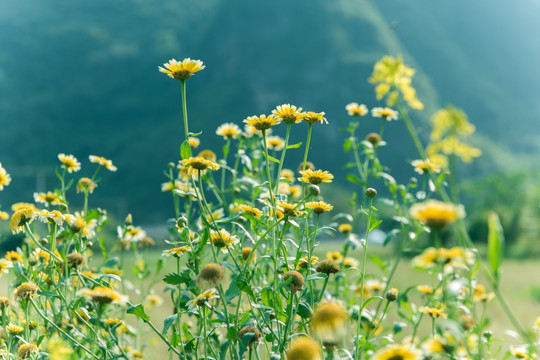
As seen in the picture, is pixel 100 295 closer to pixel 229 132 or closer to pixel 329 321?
pixel 329 321

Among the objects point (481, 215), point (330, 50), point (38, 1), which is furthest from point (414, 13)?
point (481, 215)

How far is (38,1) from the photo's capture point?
61.9m

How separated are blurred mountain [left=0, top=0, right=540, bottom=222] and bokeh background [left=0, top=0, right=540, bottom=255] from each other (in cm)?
16

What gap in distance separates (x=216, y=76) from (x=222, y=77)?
1531 millimetres

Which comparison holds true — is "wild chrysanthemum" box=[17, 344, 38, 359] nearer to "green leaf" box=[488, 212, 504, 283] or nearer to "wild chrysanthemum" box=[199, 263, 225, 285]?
"wild chrysanthemum" box=[199, 263, 225, 285]

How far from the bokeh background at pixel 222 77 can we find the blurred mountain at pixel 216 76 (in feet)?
0.51

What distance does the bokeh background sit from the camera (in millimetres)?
38719

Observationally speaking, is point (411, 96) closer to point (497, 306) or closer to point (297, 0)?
point (497, 306)

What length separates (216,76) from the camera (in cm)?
5181

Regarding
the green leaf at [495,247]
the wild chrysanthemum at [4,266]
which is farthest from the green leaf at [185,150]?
the wild chrysanthemum at [4,266]

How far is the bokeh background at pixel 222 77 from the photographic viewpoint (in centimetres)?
3872

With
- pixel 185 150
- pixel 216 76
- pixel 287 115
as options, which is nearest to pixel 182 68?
pixel 185 150

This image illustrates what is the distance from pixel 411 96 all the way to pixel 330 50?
148 ft

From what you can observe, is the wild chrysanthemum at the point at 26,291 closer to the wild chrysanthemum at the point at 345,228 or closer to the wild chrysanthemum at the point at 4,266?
the wild chrysanthemum at the point at 4,266
